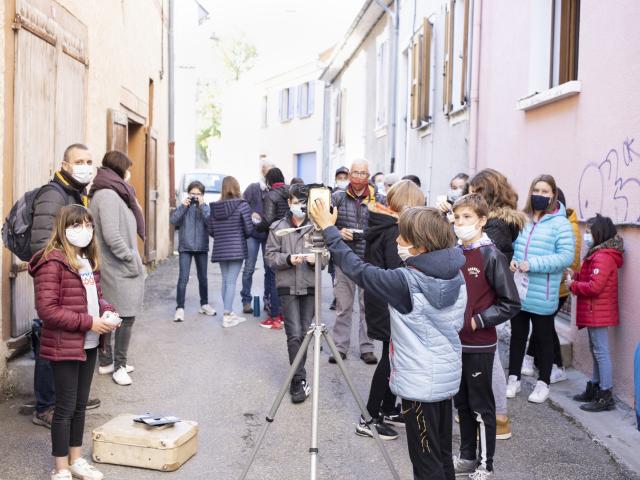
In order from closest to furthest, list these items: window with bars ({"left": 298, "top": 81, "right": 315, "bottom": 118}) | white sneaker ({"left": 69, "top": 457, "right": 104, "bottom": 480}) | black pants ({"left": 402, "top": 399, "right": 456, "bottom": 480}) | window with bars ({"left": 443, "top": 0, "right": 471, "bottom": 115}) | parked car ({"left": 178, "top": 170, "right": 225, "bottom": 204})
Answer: black pants ({"left": 402, "top": 399, "right": 456, "bottom": 480}) < white sneaker ({"left": 69, "top": 457, "right": 104, "bottom": 480}) < window with bars ({"left": 443, "top": 0, "right": 471, "bottom": 115}) < parked car ({"left": 178, "top": 170, "right": 225, "bottom": 204}) < window with bars ({"left": 298, "top": 81, "right": 315, "bottom": 118})

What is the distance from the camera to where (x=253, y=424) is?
5543mm

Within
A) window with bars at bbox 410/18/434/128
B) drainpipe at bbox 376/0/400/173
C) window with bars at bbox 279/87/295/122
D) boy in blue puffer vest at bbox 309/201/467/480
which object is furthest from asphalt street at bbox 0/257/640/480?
window with bars at bbox 279/87/295/122

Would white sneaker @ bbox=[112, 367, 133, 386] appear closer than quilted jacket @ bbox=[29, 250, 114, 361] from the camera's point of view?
No

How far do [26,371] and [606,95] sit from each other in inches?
201

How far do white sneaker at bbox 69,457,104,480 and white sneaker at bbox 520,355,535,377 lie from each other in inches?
159

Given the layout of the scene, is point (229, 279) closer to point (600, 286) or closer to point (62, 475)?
point (600, 286)

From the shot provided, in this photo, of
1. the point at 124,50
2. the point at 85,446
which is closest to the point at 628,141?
the point at 85,446

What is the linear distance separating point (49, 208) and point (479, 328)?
2.82 m

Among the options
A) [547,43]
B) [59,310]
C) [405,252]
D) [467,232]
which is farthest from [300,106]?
[405,252]

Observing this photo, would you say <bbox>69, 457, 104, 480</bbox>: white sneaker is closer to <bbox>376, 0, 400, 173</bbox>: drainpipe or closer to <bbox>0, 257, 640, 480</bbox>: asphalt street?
<bbox>0, 257, 640, 480</bbox>: asphalt street

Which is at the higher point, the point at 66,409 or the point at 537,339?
the point at 537,339

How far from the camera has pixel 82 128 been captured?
8516 mm

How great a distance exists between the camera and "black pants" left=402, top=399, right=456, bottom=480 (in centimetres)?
375

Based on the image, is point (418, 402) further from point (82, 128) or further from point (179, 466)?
point (82, 128)
